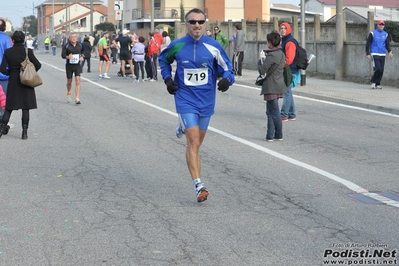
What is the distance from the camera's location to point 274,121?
12.7 m

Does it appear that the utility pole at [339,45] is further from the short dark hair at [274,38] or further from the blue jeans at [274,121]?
the blue jeans at [274,121]

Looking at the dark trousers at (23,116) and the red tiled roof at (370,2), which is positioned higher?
the red tiled roof at (370,2)

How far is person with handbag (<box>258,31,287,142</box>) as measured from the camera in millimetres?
12750

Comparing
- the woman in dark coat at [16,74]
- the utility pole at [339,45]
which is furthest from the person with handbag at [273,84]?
the utility pole at [339,45]

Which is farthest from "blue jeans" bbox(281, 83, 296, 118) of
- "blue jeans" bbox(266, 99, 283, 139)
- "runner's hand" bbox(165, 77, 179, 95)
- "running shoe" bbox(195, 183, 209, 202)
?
"running shoe" bbox(195, 183, 209, 202)

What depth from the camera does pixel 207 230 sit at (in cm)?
704

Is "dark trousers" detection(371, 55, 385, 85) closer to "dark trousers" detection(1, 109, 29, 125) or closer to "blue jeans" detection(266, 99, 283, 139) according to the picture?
"blue jeans" detection(266, 99, 283, 139)

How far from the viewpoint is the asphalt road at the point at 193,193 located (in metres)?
6.43

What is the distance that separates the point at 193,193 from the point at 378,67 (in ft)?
45.4

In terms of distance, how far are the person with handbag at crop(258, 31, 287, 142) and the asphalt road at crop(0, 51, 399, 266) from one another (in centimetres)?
33

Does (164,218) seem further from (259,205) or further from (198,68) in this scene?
(198,68)

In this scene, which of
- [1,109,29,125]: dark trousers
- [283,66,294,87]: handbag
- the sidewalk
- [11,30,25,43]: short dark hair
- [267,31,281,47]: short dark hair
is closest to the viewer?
[267,31,281,47]: short dark hair

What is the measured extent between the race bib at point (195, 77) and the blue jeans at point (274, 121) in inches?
180

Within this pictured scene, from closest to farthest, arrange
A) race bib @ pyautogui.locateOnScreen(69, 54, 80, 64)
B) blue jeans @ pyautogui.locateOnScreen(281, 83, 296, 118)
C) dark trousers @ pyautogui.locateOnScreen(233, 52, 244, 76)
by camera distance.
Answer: blue jeans @ pyautogui.locateOnScreen(281, 83, 296, 118) < race bib @ pyautogui.locateOnScreen(69, 54, 80, 64) < dark trousers @ pyautogui.locateOnScreen(233, 52, 244, 76)
